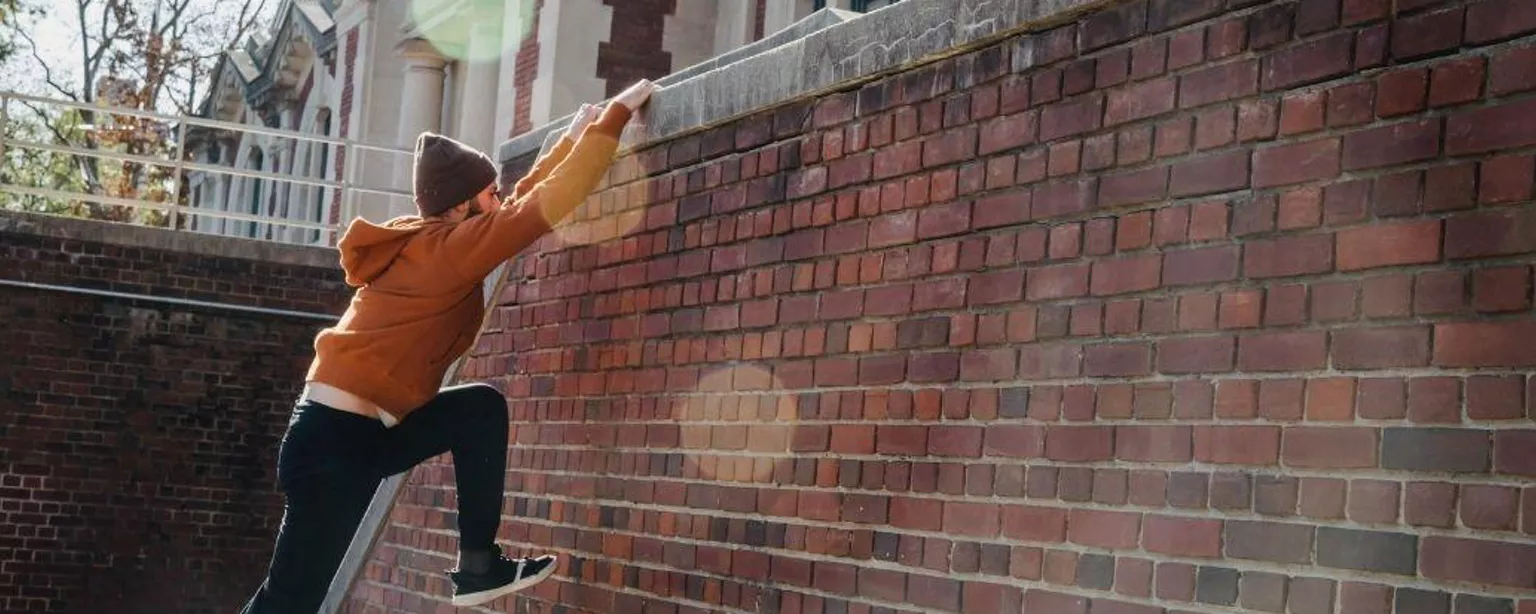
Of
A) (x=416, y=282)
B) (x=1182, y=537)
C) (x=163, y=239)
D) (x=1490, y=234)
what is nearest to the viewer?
(x=1490, y=234)

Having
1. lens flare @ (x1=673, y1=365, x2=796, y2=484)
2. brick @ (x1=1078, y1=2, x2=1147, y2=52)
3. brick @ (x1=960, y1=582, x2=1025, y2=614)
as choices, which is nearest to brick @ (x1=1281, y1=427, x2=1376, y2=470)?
brick @ (x1=960, y1=582, x2=1025, y2=614)

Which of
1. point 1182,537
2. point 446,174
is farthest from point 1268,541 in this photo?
A: point 446,174

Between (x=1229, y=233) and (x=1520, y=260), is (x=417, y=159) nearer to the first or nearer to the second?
(x=1229, y=233)

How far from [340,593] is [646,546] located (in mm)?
2767

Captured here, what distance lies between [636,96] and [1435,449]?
357 cm

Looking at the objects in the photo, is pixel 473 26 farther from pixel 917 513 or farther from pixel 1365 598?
pixel 1365 598

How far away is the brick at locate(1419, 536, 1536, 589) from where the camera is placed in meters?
2.98

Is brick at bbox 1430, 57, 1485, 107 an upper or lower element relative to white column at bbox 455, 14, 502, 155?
lower

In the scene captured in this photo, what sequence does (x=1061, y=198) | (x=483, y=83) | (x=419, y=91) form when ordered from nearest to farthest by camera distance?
1. (x=1061, y=198)
2. (x=483, y=83)
3. (x=419, y=91)

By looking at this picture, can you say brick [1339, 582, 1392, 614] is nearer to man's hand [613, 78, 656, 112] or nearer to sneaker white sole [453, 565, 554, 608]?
sneaker white sole [453, 565, 554, 608]

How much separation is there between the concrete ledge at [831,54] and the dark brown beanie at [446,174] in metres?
0.65

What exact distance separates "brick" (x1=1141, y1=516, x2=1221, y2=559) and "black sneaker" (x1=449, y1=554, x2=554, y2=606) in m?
2.64

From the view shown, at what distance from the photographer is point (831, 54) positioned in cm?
539

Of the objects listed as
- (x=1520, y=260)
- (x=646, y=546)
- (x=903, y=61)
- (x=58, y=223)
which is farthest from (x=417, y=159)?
(x=58, y=223)
